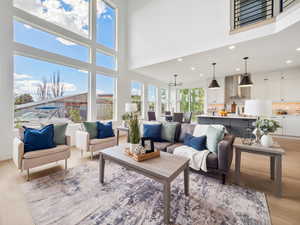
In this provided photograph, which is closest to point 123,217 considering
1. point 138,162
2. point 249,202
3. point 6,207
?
point 138,162

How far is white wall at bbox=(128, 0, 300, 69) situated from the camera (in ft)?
11.5

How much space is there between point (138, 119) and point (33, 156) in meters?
1.87

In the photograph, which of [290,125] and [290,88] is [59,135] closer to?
[290,125]

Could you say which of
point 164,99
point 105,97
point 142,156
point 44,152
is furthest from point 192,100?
point 44,152

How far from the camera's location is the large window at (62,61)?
3455 millimetres

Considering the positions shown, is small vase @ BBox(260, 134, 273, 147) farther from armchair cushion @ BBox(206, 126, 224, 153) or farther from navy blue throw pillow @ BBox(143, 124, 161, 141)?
navy blue throw pillow @ BBox(143, 124, 161, 141)

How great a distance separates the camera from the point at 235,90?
6547 millimetres

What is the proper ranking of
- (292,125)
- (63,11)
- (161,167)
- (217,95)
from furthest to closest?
(217,95)
(292,125)
(63,11)
(161,167)

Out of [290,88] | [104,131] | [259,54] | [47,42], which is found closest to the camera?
[104,131]

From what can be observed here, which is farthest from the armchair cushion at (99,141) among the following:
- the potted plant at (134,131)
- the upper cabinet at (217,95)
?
the upper cabinet at (217,95)

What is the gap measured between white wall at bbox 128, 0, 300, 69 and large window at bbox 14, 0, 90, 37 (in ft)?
6.66

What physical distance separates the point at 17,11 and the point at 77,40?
143cm

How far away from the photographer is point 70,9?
4.35 m

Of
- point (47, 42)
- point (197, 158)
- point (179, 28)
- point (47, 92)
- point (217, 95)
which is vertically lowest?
point (197, 158)
